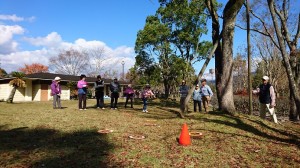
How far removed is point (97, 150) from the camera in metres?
6.57

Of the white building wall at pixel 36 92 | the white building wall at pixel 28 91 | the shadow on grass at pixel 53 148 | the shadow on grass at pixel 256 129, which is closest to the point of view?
the shadow on grass at pixel 53 148

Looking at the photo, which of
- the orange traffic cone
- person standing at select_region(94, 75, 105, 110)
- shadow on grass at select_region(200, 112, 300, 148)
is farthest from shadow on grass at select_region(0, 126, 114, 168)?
person standing at select_region(94, 75, 105, 110)

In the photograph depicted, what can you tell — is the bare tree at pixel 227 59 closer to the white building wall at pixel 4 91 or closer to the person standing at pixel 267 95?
the person standing at pixel 267 95

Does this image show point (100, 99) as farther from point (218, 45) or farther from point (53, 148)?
point (53, 148)

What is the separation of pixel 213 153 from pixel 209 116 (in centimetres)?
447

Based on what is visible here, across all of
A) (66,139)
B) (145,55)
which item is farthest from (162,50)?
(66,139)

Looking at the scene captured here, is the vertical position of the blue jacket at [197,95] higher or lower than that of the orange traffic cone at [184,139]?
higher

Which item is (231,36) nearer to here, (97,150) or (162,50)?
(97,150)

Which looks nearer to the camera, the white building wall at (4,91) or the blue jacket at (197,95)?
the blue jacket at (197,95)

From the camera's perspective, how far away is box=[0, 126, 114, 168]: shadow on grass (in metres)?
5.67

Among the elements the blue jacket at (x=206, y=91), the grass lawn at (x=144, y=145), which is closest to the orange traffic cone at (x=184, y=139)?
the grass lawn at (x=144, y=145)

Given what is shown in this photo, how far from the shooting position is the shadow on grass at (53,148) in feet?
18.6

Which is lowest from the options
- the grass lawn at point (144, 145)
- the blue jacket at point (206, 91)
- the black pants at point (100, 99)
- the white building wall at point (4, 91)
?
the grass lawn at point (144, 145)

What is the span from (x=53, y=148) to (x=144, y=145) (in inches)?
84.8
